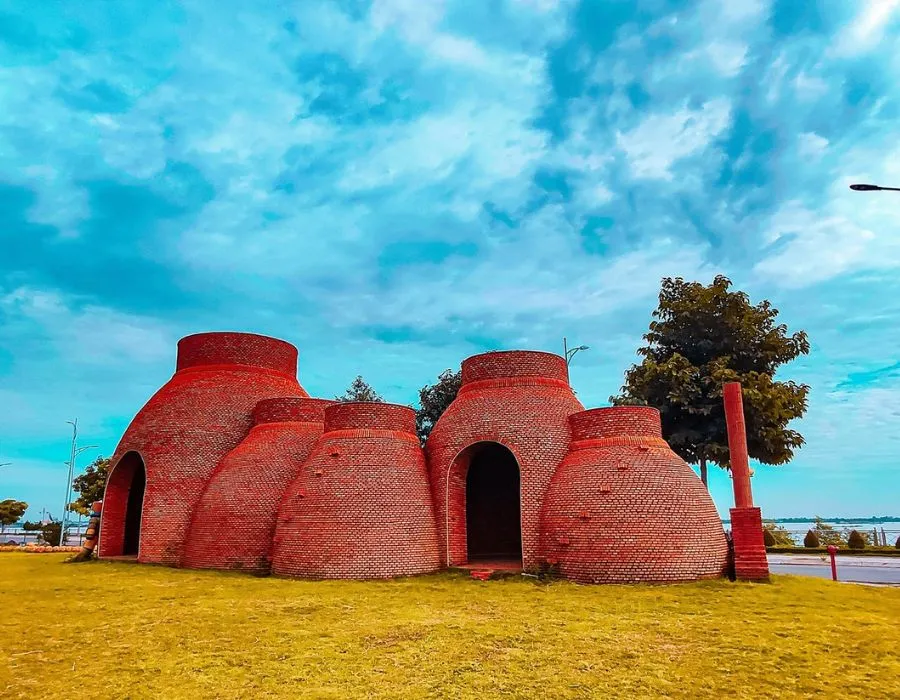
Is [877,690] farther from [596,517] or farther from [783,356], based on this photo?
[783,356]

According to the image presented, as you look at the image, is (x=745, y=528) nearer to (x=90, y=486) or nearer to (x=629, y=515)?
(x=629, y=515)

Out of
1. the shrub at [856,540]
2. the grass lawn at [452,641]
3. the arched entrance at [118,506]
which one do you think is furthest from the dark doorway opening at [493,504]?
the shrub at [856,540]

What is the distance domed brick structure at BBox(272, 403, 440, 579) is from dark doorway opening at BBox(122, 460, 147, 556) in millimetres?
8755

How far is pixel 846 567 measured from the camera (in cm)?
2169

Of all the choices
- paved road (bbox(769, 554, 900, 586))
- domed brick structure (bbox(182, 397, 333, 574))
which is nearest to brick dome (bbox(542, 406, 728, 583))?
paved road (bbox(769, 554, 900, 586))

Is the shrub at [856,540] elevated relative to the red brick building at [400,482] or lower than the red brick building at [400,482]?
lower

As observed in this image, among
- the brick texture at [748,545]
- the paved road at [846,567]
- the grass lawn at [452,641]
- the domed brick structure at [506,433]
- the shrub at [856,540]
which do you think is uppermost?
the domed brick structure at [506,433]

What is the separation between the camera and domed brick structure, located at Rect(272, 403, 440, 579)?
49.1ft

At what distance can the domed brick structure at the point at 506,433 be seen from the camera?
15.7 meters

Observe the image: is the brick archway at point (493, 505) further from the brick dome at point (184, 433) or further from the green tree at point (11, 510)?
the green tree at point (11, 510)

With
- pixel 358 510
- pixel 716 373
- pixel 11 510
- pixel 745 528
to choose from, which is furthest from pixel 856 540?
pixel 11 510

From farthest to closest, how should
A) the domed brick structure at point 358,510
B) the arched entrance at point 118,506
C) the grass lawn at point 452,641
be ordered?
the arched entrance at point 118,506, the domed brick structure at point 358,510, the grass lawn at point 452,641

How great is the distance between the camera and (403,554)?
1524cm

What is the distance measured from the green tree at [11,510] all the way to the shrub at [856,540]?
49.1 m
